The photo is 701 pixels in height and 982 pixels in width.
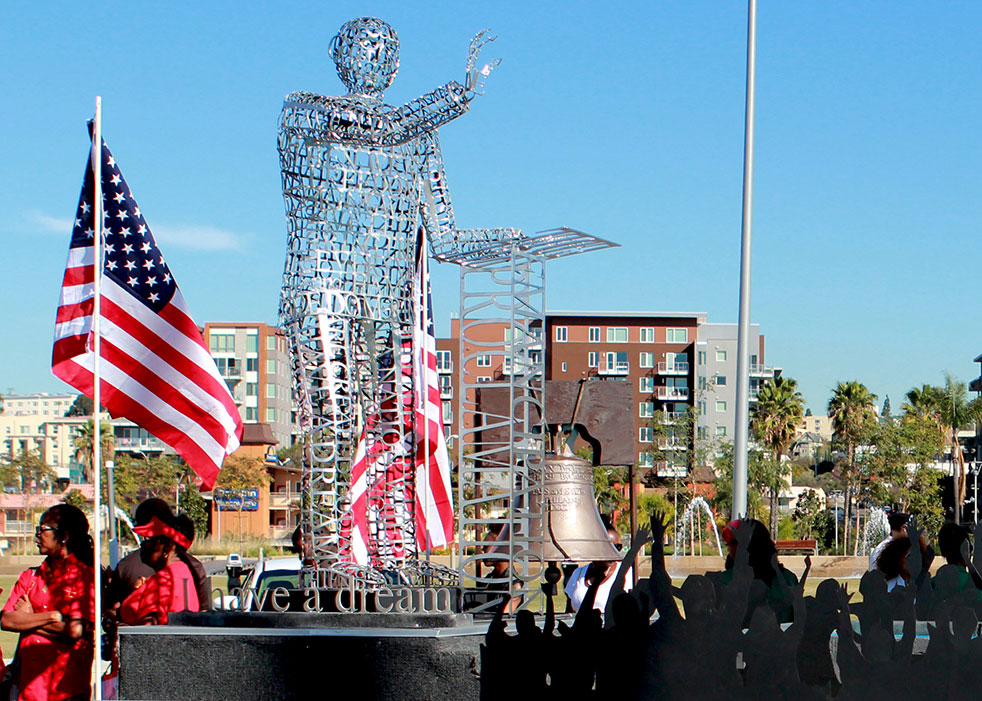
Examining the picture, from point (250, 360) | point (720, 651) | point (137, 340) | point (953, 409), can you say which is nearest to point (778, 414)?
point (953, 409)

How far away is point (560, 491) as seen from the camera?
1102 cm

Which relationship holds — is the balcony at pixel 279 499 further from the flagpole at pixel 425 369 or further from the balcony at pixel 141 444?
the flagpole at pixel 425 369

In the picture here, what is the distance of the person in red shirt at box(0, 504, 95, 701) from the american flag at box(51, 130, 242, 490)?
4.41ft

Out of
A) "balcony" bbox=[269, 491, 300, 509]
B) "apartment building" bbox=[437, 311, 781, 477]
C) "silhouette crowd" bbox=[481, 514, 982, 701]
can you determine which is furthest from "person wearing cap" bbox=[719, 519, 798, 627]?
"apartment building" bbox=[437, 311, 781, 477]

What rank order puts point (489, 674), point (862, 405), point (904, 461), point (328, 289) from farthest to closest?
point (862, 405) < point (904, 461) < point (328, 289) < point (489, 674)

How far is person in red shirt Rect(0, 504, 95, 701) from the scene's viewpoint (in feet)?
22.5

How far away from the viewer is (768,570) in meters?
6.26

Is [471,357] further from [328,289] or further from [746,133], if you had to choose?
[746,133]

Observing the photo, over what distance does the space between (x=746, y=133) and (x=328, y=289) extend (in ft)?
23.5

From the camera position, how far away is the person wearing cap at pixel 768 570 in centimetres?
545

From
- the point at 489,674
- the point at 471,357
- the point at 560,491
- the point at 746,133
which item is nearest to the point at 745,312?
the point at 746,133

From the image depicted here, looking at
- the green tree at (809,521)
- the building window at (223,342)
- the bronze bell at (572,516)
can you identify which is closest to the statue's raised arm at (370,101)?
the bronze bell at (572,516)

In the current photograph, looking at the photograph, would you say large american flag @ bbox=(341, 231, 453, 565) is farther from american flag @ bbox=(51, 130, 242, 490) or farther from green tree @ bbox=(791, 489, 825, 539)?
green tree @ bbox=(791, 489, 825, 539)

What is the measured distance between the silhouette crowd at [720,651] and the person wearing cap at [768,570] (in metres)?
1.58
